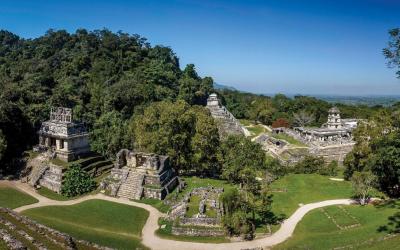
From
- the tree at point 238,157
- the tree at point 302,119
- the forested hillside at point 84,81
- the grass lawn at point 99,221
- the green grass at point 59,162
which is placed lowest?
the grass lawn at point 99,221

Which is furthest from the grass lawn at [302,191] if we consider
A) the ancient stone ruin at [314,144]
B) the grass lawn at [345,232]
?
the ancient stone ruin at [314,144]

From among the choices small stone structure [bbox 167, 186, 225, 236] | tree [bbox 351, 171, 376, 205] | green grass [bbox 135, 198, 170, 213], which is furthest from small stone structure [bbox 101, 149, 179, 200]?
tree [bbox 351, 171, 376, 205]

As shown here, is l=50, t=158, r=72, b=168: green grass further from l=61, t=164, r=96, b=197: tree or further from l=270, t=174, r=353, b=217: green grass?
l=270, t=174, r=353, b=217: green grass

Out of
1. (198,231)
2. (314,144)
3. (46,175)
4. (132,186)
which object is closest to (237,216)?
(198,231)

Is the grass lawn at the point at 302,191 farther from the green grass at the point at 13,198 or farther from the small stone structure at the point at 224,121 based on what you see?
the small stone structure at the point at 224,121

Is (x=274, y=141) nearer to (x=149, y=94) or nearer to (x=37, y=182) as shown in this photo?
(x=149, y=94)

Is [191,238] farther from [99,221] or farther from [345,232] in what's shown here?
[345,232]
